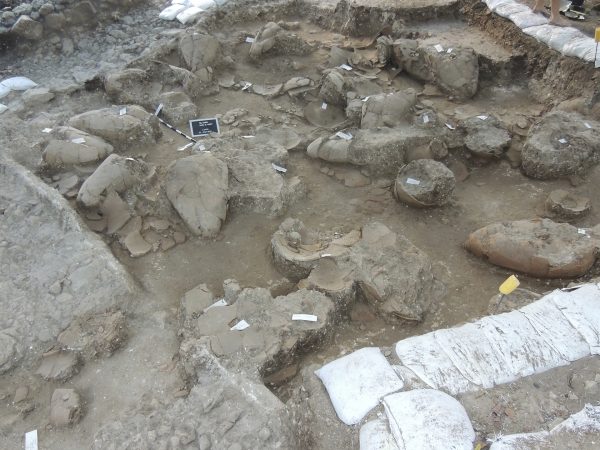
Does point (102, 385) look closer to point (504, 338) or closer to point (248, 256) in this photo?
point (248, 256)

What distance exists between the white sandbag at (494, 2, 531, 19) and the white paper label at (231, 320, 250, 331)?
6.07 meters

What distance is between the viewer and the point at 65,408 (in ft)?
10.5

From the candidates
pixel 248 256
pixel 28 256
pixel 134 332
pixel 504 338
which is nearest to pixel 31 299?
pixel 28 256

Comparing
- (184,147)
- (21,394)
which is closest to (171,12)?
(184,147)

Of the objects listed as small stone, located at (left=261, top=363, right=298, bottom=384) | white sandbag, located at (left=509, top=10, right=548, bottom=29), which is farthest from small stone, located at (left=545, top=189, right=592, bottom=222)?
small stone, located at (left=261, top=363, right=298, bottom=384)

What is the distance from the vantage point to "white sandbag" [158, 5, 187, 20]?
804 cm

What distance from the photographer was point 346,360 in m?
3.13

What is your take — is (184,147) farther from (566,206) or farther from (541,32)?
(541,32)

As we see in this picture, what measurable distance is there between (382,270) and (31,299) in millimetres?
2863

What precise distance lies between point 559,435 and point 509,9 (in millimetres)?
6257

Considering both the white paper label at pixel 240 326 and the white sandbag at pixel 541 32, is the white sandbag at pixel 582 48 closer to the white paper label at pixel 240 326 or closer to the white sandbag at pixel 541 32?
the white sandbag at pixel 541 32

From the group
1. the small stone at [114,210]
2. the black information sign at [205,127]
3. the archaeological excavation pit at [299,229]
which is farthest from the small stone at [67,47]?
the small stone at [114,210]

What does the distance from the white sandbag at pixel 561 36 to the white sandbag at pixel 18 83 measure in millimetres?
6933

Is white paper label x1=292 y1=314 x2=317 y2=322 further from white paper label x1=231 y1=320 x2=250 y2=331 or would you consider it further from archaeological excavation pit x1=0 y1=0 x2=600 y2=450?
white paper label x1=231 y1=320 x2=250 y2=331
